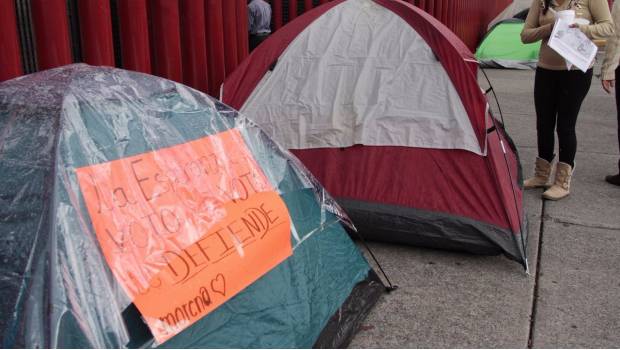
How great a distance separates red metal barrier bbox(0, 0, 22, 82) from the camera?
312cm

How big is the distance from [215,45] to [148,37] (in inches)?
27.3

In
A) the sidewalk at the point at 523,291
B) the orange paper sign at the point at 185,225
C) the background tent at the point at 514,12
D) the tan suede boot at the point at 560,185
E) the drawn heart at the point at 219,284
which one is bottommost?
the sidewalk at the point at 523,291

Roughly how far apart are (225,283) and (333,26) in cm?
236

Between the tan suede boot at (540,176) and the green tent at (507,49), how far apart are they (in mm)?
7758

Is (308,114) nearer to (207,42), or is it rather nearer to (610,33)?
(207,42)

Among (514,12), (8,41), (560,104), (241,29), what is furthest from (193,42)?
(514,12)

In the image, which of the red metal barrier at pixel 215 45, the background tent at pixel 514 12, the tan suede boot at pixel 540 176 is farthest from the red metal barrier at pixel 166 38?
the background tent at pixel 514 12

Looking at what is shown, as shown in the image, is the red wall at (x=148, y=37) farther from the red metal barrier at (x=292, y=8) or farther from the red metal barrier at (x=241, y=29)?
the red metal barrier at (x=292, y=8)

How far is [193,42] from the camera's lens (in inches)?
178

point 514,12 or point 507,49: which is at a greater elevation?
point 514,12

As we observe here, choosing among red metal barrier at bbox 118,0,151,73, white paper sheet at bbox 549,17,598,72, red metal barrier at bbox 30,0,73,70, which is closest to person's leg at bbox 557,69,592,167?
white paper sheet at bbox 549,17,598,72

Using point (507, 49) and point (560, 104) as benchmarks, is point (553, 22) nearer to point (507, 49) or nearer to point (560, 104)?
point (560, 104)

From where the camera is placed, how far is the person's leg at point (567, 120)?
4.24 metres

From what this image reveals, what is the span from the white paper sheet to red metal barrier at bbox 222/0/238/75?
7.80 ft
